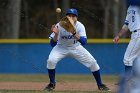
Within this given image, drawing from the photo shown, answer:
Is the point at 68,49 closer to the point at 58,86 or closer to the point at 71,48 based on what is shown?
the point at 71,48

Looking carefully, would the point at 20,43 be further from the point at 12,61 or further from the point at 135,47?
the point at 135,47

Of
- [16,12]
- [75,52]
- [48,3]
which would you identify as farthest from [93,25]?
[75,52]

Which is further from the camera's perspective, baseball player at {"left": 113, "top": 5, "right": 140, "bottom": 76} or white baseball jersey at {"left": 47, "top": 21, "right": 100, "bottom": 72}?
white baseball jersey at {"left": 47, "top": 21, "right": 100, "bottom": 72}

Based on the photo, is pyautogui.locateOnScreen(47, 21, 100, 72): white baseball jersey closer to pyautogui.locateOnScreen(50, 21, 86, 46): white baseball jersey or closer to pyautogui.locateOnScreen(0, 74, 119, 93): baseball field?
pyautogui.locateOnScreen(50, 21, 86, 46): white baseball jersey

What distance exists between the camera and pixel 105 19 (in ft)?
124

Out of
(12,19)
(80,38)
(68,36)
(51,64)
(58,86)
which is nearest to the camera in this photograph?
(80,38)

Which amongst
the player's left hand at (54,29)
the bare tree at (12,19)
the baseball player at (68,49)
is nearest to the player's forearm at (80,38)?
the baseball player at (68,49)

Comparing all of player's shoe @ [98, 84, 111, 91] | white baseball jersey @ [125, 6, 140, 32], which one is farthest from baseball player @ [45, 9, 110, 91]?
white baseball jersey @ [125, 6, 140, 32]

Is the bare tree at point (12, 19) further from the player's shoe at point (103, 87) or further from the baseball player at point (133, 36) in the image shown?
the baseball player at point (133, 36)

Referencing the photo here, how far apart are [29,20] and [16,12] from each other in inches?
558

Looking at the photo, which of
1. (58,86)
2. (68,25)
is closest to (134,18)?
(68,25)

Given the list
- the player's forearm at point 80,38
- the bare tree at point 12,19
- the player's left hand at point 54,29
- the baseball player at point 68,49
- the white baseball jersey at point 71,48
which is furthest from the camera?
the bare tree at point 12,19

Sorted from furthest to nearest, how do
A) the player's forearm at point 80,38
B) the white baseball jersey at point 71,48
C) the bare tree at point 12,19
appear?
the bare tree at point 12,19
the white baseball jersey at point 71,48
the player's forearm at point 80,38

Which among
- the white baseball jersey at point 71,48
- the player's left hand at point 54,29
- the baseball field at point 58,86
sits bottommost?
the baseball field at point 58,86
